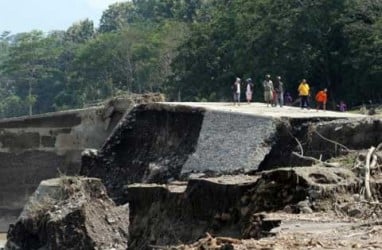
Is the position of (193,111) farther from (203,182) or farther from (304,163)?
(203,182)

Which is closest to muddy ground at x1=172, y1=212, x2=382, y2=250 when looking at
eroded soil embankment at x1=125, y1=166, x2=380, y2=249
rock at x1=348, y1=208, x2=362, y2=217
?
rock at x1=348, y1=208, x2=362, y2=217

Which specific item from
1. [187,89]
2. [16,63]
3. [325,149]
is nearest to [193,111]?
[325,149]

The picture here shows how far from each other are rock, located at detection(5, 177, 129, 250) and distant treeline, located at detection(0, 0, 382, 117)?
18.7 metres

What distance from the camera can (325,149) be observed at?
19.0 m

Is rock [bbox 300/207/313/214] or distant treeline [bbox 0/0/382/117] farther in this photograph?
distant treeline [bbox 0/0/382/117]

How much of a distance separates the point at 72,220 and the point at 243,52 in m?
24.5

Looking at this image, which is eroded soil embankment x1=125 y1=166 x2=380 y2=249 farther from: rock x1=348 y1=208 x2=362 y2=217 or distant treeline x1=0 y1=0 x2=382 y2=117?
distant treeline x1=0 y1=0 x2=382 y2=117

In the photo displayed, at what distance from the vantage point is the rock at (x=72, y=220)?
20344mm

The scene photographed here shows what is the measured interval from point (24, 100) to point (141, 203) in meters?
70.0

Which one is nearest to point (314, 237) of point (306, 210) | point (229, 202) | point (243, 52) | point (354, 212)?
point (354, 212)

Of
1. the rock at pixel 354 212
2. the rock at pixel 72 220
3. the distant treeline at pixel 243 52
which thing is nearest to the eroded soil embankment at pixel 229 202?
the rock at pixel 354 212

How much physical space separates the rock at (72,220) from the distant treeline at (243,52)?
61.4 feet

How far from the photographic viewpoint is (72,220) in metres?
20.6

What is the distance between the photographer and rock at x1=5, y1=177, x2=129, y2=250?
2034cm
